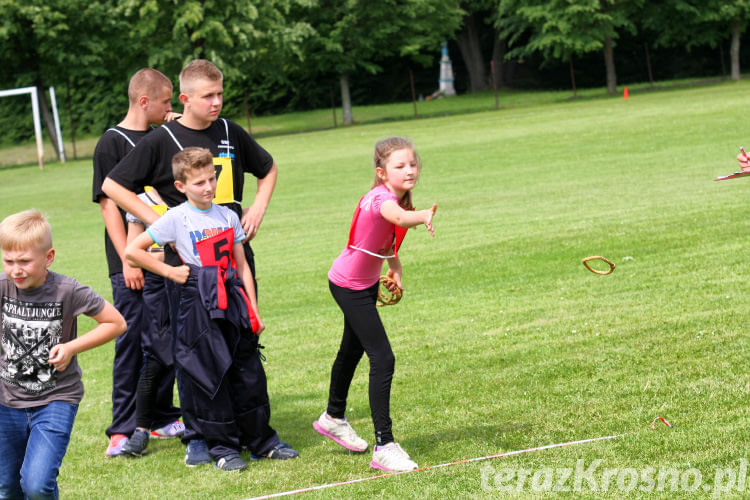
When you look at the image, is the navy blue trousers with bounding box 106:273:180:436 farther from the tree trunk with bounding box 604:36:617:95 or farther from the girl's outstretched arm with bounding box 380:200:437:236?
the tree trunk with bounding box 604:36:617:95

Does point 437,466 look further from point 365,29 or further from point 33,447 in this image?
point 365,29

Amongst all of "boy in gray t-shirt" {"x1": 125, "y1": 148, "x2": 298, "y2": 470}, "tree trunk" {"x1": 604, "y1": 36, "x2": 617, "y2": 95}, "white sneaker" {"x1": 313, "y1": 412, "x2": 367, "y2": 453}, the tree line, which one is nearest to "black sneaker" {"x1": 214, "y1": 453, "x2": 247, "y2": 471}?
"boy in gray t-shirt" {"x1": 125, "y1": 148, "x2": 298, "y2": 470}

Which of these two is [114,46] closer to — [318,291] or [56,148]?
[56,148]

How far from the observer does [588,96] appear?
1714 inches

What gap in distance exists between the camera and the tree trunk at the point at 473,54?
5356cm

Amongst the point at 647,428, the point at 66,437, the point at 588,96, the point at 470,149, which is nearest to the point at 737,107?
the point at 470,149

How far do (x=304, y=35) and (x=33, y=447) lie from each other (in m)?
39.6

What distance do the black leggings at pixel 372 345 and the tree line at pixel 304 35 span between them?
36.9 m

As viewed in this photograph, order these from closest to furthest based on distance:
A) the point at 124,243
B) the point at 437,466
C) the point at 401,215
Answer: the point at 401,215 → the point at 437,466 → the point at 124,243

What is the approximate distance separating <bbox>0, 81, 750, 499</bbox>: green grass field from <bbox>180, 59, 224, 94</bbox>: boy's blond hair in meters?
2.28

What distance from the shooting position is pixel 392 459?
199 inches

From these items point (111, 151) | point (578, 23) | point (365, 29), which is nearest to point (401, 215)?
point (111, 151)

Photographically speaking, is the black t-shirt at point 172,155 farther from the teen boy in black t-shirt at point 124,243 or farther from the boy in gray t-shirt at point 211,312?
the teen boy in black t-shirt at point 124,243

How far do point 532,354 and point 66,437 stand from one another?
384 centimetres
